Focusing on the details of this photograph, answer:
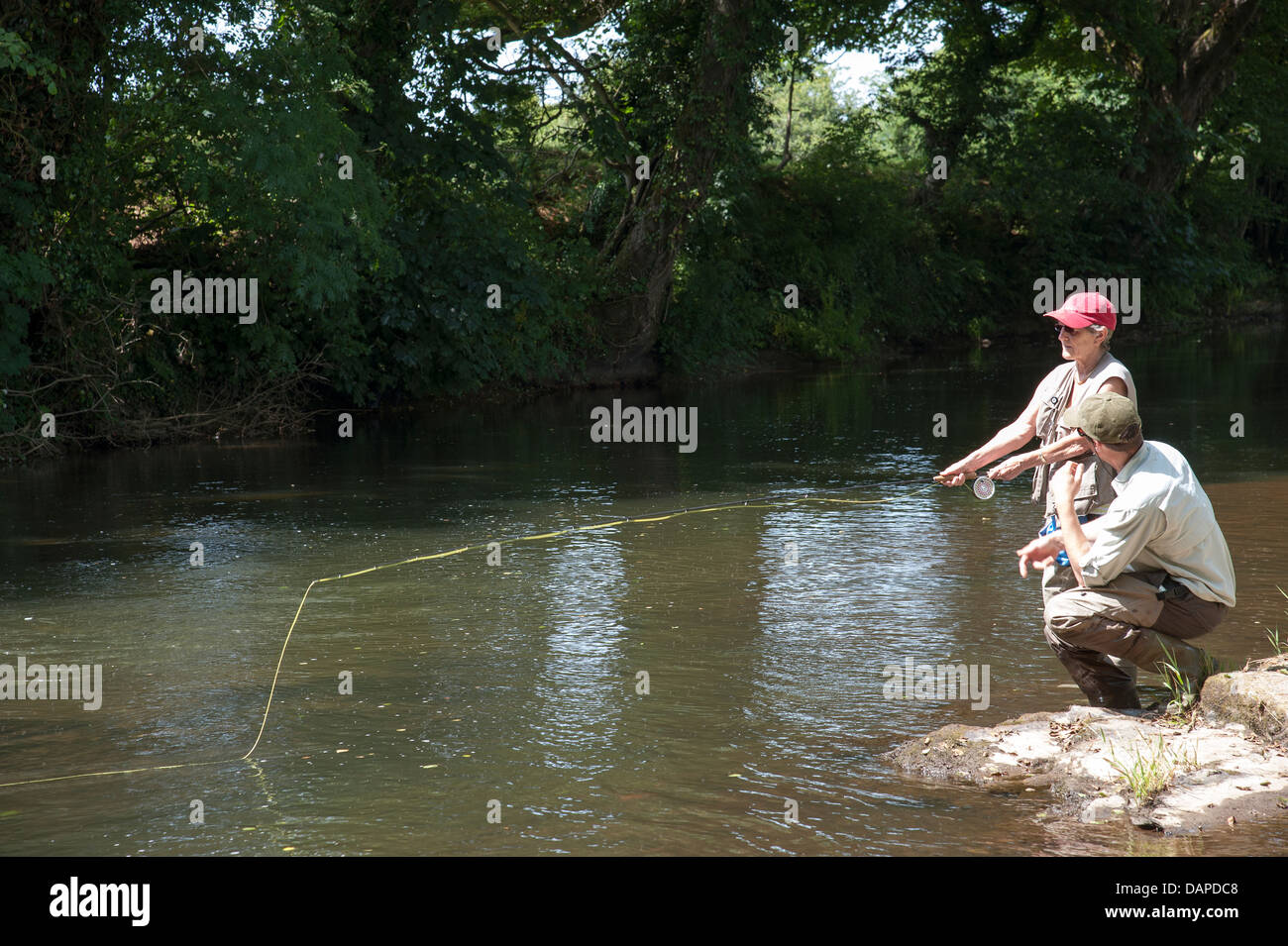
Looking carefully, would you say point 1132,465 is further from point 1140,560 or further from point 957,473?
point 957,473

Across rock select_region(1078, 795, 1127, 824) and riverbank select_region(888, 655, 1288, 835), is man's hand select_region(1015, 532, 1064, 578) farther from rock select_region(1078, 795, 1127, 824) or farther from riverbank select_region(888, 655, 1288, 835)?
rock select_region(1078, 795, 1127, 824)

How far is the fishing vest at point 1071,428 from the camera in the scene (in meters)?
5.96

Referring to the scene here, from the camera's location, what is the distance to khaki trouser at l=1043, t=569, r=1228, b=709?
5457 millimetres

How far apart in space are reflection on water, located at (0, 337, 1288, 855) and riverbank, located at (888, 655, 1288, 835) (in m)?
0.13

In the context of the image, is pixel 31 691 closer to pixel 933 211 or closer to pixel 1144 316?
pixel 933 211

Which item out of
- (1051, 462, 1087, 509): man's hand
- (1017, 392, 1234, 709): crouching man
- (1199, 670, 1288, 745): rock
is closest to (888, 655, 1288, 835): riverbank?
(1199, 670, 1288, 745): rock

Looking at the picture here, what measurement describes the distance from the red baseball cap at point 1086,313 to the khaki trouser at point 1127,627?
4.05ft

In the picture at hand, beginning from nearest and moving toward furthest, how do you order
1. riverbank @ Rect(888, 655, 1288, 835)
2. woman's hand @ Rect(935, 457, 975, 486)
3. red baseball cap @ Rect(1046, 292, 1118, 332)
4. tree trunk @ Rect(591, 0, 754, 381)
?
riverbank @ Rect(888, 655, 1288, 835), red baseball cap @ Rect(1046, 292, 1118, 332), woman's hand @ Rect(935, 457, 975, 486), tree trunk @ Rect(591, 0, 754, 381)

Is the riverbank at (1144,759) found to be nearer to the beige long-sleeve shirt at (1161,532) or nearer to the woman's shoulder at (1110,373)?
the beige long-sleeve shirt at (1161,532)

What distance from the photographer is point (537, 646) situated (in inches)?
301

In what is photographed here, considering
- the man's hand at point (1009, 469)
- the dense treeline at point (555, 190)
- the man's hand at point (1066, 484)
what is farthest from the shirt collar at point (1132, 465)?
the dense treeline at point (555, 190)

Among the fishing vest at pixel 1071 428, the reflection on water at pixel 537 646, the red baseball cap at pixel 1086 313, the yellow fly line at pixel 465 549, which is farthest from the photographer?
the red baseball cap at pixel 1086 313

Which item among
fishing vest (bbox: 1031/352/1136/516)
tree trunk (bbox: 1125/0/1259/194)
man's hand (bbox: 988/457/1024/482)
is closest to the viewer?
fishing vest (bbox: 1031/352/1136/516)

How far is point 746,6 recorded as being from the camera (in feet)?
75.0
